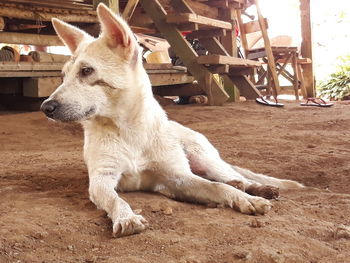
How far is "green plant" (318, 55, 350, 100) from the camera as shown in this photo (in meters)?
15.5

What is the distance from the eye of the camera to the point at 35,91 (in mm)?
7195

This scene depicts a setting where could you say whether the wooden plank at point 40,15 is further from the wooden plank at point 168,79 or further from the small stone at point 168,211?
the small stone at point 168,211

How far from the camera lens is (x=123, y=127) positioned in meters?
3.43

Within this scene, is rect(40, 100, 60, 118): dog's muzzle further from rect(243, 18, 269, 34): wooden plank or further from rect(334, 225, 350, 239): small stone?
rect(243, 18, 269, 34): wooden plank

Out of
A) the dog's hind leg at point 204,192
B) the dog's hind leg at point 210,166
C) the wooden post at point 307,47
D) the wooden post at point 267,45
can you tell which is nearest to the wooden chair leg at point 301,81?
the wooden post at point 307,47

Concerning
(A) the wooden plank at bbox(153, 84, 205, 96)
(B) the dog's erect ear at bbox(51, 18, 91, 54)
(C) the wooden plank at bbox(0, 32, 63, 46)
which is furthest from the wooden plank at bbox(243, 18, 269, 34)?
(B) the dog's erect ear at bbox(51, 18, 91, 54)

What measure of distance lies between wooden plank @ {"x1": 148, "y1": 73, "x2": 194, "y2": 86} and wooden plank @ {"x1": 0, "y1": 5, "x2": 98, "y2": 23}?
181 centimetres

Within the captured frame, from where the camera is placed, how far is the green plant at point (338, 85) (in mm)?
15517

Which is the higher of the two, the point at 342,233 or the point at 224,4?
the point at 224,4

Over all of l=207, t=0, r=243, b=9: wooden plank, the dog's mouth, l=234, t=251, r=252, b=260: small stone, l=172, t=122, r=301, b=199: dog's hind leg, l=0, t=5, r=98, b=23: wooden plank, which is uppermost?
l=207, t=0, r=243, b=9: wooden plank

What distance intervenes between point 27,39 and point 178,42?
256 centimetres

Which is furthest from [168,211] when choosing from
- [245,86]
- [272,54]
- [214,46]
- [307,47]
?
[307,47]

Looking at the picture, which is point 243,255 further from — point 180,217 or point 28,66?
point 28,66

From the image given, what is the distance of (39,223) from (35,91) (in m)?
4.89
